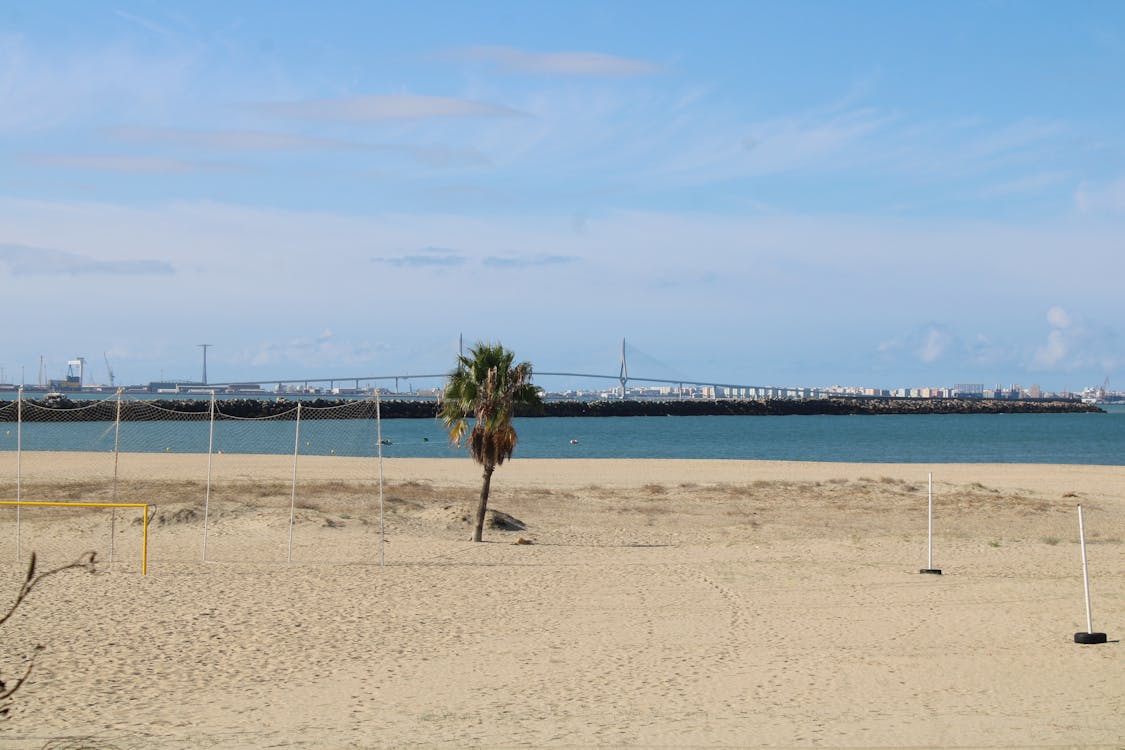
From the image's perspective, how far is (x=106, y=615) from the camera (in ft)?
41.0

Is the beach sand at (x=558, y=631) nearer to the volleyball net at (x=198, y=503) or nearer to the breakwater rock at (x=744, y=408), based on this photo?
the volleyball net at (x=198, y=503)

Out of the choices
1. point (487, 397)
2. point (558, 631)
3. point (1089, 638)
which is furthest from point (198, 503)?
point (1089, 638)

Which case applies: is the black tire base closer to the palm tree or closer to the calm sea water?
the palm tree

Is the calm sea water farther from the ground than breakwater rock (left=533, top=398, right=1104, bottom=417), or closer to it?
closer to it

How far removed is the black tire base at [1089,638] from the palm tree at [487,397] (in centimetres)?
951

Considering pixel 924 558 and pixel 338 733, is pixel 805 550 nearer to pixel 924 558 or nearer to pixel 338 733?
pixel 924 558

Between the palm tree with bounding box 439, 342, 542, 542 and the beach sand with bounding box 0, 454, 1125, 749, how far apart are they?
184 centimetres

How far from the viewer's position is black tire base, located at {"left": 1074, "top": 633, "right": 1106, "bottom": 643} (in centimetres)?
1134

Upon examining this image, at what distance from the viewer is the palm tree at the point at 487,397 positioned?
18375mm

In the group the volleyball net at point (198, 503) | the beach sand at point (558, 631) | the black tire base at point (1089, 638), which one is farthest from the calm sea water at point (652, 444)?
the black tire base at point (1089, 638)

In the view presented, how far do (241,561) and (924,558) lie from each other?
10673 millimetres

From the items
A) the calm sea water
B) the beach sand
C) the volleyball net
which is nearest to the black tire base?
the beach sand

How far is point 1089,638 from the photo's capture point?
11359mm

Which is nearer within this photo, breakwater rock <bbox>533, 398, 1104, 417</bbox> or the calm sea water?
the calm sea water
